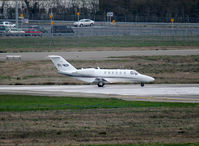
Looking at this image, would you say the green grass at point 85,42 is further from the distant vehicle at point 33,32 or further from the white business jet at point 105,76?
the white business jet at point 105,76

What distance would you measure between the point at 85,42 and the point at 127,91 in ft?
134

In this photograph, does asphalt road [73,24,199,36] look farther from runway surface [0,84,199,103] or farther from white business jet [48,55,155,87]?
runway surface [0,84,199,103]

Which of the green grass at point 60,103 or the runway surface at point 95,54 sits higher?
the runway surface at point 95,54

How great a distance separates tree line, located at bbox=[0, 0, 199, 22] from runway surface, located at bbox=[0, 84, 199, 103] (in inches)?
2788

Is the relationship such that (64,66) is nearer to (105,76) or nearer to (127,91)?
(105,76)

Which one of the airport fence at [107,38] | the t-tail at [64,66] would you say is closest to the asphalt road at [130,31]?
the airport fence at [107,38]

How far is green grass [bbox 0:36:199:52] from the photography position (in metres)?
72.6

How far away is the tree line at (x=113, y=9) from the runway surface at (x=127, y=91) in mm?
70821

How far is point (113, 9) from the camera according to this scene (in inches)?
4793

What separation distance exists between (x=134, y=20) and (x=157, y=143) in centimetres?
9535

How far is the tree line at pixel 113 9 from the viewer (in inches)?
4589

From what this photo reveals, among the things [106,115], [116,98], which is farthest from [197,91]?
[106,115]

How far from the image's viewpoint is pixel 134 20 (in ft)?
378

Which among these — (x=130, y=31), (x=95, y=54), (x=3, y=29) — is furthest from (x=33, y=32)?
(x=95, y=54)
